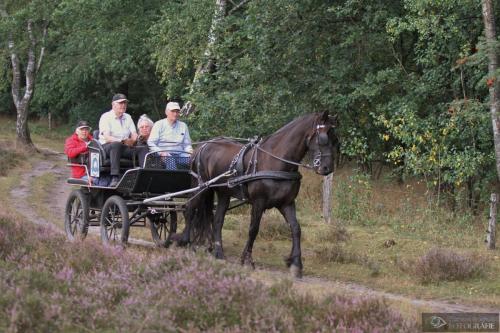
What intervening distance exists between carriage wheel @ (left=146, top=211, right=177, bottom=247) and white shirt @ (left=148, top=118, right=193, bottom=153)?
40.7 inches

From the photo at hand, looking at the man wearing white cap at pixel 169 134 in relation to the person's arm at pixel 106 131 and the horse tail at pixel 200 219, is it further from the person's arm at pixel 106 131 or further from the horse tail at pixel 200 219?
the horse tail at pixel 200 219

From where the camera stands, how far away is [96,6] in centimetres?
2759

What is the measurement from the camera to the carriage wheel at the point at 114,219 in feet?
36.4

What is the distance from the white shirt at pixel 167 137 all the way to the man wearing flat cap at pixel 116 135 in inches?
16.1

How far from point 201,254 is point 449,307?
2955 millimetres

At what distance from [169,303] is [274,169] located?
4072mm

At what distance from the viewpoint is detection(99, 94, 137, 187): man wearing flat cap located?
11.6 metres

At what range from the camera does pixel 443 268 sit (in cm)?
1027

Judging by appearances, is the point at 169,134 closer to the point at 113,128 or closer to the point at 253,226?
the point at 113,128

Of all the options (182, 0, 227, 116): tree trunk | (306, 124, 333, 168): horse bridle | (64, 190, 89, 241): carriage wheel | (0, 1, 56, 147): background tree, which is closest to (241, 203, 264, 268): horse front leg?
(306, 124, 333, 168): horse bridle

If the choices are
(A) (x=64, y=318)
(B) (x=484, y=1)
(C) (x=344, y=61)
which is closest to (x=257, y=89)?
(C) (x=344, y=61)

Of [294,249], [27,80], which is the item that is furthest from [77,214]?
[27,80]

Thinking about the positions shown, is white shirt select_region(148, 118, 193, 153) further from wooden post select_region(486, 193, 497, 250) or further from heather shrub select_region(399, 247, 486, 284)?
wooden post select_region(486, 193, 497, 250)

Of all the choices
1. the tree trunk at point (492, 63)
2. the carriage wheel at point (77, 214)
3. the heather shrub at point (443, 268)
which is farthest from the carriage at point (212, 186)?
the tree trunk at point (492, 63)
